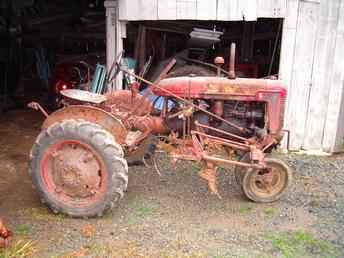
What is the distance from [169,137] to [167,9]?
2287 millimetres

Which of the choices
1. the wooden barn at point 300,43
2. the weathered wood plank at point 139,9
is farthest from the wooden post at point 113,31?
the weathered wood plank at point 139,9

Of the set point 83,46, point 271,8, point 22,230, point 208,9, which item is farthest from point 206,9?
point 83,46

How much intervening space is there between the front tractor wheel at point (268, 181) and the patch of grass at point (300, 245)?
661 mm

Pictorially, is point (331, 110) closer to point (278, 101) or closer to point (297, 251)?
point (278, 101)

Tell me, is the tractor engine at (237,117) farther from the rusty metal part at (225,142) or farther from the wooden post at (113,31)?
the wooden post at (113,31)

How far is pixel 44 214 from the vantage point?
421cm

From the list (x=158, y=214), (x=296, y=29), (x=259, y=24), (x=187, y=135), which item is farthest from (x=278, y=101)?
→ (x=259, y=24)

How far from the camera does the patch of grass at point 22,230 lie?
3.81 metres

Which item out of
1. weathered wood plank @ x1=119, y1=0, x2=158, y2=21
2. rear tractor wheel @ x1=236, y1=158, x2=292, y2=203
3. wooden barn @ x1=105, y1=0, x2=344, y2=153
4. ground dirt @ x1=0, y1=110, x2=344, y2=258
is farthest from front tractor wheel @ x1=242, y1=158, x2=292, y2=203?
weathered wood plank @ x1=119, y1=0, x2=158, y2=21

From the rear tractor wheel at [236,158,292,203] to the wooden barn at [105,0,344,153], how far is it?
6.64ft

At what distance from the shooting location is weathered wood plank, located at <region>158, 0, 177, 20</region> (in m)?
5.98

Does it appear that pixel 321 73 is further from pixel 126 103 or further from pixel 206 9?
pixel 126 103

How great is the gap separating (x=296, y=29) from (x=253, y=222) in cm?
320

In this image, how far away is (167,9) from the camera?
19.7ft
